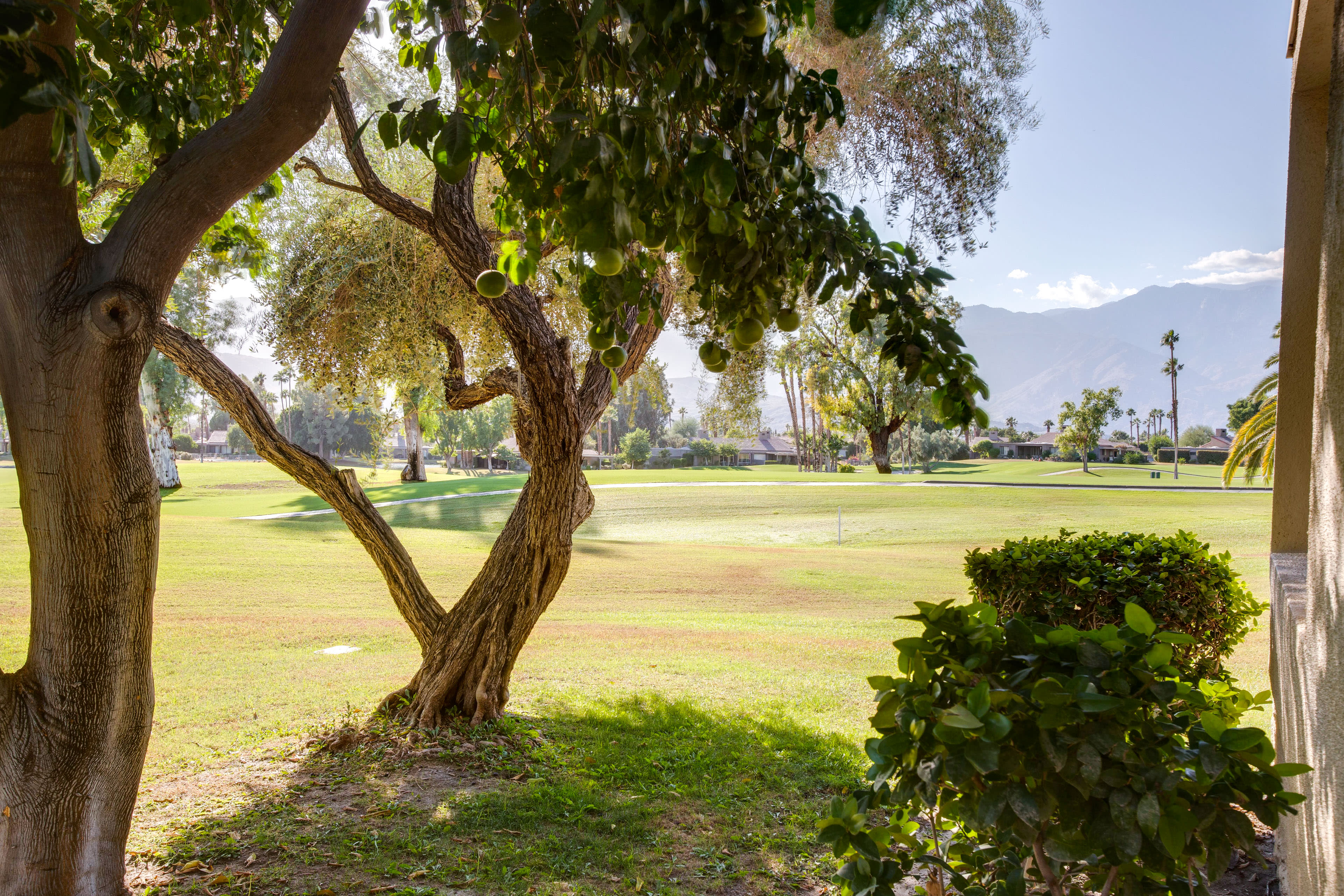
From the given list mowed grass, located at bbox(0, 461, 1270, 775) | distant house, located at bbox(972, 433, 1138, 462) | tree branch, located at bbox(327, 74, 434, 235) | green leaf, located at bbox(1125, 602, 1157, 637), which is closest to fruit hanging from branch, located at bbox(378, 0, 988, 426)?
green leaf, located at bbox(1125, 602, 1157, 637)

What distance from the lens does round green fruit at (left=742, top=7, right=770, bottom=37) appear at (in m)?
1.18

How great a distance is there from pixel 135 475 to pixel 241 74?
8.82ft

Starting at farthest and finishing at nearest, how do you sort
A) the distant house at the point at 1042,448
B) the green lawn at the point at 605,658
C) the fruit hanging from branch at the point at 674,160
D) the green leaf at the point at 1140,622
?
1. the distant house at the point at 1042,448
2. the green lawn at the point at 605,658
3. the green leaf at the point at 1140,622
4. the fruit hanging from branch at the point at 674,160

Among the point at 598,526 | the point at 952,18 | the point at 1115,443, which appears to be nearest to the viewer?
the point at 952,18

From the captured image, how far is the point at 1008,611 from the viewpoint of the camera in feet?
15.0

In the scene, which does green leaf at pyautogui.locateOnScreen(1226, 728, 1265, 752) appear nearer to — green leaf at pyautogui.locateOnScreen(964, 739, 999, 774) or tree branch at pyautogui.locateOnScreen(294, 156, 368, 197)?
green leaf at pyautogui.locateOnScreen(964, 739, 999, 774)

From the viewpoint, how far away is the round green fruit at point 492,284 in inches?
58.6

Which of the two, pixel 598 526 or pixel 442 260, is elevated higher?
pixel 442 260

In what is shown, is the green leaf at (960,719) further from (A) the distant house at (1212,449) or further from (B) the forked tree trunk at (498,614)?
(A) the distant house at (1212,449)

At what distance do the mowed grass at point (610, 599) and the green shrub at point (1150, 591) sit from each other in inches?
70.8

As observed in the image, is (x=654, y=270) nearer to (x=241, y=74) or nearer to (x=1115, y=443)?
(x=241, y=74)

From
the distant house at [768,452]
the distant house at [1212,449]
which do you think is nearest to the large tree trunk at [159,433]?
the distant house at [768,452]

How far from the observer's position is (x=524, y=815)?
3971 mm

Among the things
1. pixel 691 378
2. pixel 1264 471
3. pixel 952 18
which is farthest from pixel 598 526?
pixel 952 18
